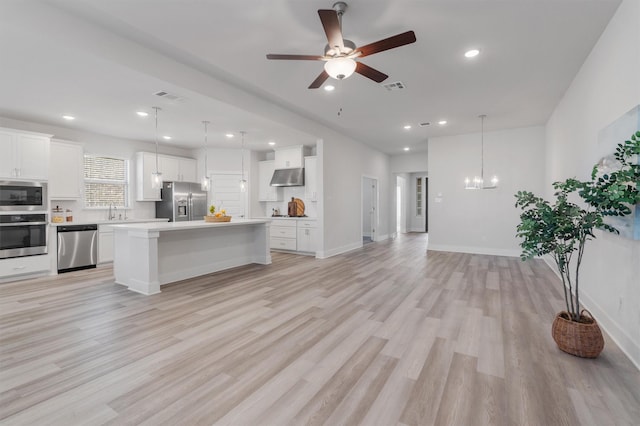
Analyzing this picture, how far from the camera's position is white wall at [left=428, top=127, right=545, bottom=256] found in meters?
6.57

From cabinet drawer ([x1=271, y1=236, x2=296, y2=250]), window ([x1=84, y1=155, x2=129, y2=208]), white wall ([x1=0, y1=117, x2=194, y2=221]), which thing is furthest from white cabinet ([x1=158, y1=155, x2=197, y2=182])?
cabinet drawer ([x1=271, y1=236, x2=296, y2=250])

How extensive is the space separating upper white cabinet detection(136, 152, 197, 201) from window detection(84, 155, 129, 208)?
298 millimetres

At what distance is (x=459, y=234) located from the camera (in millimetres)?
7340

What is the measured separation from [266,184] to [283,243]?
1843 mm

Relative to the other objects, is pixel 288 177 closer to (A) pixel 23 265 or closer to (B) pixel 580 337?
(A) pixel 23 265

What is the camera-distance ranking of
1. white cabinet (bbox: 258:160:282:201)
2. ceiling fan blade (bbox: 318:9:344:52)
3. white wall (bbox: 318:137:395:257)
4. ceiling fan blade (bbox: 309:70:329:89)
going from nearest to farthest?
ceiling fan blade (bbox: 318:9:344:52)
ceiling fan blade (bbox: 309:70:329:89)
white wall (bbox: 318:137:395:257)
white cabinet (bbox: 258:160:282:201)

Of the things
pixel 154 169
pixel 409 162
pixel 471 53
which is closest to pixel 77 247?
pixel 154 169

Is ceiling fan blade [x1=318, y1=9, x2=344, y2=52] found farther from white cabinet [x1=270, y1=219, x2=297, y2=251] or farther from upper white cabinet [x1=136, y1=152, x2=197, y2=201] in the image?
upper white cabinet [x1=136, y1=152, x2=197, y2=201]

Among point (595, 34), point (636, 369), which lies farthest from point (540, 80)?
point (636, 369)

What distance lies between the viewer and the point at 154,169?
7.03 metres

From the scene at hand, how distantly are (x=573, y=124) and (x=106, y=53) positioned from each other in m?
5.87

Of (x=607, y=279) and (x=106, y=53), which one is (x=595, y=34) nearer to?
(x=607, y=279)

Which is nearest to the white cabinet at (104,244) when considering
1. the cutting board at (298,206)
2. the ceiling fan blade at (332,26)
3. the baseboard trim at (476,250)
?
the cutting board at (298,206)

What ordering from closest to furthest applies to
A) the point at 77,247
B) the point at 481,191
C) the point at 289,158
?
1. the point at 77,247
2. the point at 481,191
3. the point at 289,158
